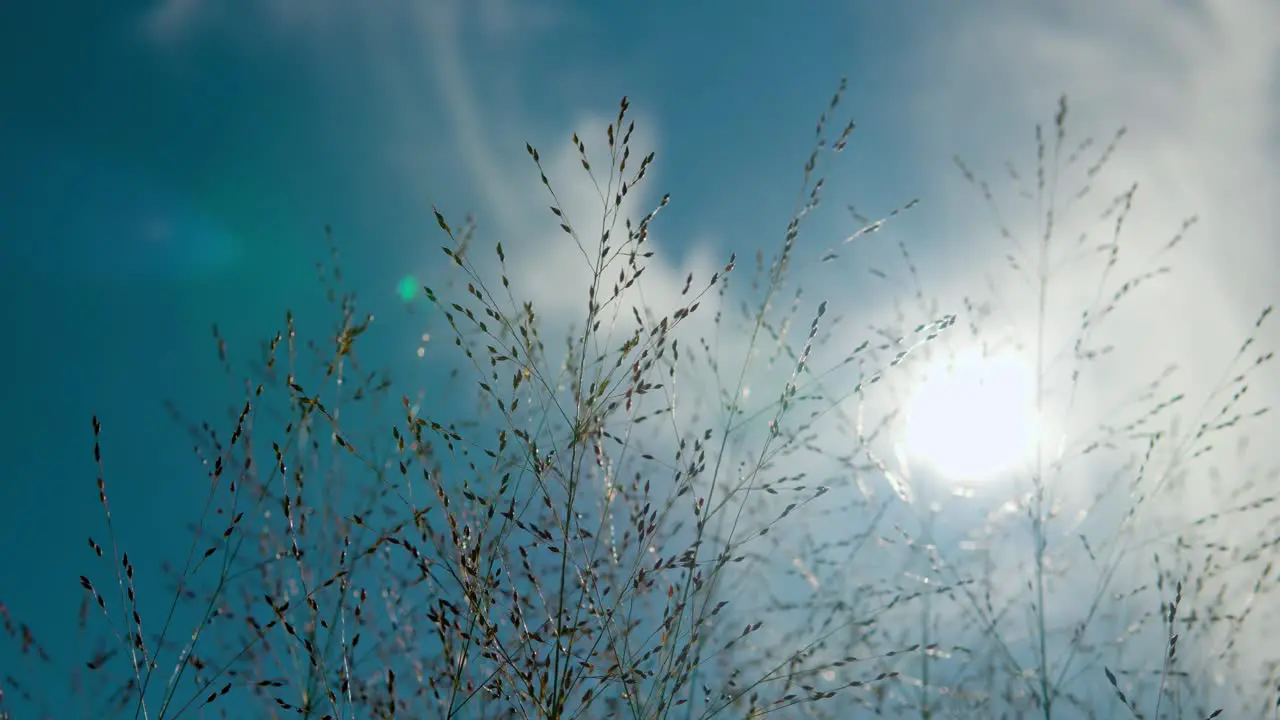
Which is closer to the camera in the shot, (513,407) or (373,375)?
(513,407)

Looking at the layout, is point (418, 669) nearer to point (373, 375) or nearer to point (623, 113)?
point (373, 375)

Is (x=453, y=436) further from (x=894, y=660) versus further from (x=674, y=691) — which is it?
(x=894, y=660)

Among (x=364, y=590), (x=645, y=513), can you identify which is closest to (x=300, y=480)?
(x=364, y=590)

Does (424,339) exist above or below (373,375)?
above

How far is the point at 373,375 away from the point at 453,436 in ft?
3.96

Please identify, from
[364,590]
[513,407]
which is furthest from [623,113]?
[364,590]

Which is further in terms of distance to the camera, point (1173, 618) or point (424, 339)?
point (424, 339)

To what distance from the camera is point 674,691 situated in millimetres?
1854

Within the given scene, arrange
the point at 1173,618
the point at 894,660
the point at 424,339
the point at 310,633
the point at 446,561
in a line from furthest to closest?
the point at 424,339 < the point at 894,660 < the point at 310,633 < the point at 1173,618 < the point at 446,561

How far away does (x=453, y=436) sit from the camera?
1.93 m

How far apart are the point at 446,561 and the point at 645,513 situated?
1.42ft

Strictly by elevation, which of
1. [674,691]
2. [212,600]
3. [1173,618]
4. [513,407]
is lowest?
[674,691]

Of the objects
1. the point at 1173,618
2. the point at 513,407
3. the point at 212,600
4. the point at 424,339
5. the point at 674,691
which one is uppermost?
the point at 424,339

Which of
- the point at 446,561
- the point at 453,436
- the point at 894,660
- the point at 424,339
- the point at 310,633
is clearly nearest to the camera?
the point at 446,561
